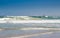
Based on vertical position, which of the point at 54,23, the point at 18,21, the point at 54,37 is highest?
the point at 18,21

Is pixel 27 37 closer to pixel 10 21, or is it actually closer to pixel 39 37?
pixel 39 37

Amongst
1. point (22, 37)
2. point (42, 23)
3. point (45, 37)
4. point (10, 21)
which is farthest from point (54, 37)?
point (10, 21)

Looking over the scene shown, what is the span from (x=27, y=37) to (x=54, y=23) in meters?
2.28

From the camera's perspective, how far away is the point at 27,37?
2.50 m

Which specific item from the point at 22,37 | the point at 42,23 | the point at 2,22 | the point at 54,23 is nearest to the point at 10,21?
the point at 2,22

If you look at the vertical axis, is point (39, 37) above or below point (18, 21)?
below

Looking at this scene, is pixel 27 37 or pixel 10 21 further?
pixel 10 21

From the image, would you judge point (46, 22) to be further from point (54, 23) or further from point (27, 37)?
point (27, 37)

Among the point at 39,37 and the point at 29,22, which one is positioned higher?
the point at 29,22

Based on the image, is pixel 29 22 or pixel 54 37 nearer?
pixel 54 37

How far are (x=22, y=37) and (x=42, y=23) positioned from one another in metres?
2.04

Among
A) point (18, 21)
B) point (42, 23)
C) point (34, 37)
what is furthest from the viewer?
point (18, 21)

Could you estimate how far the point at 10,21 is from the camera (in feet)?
14.7

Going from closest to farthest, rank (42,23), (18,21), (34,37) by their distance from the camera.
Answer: (34,37) < (42,23) < (18,21)
